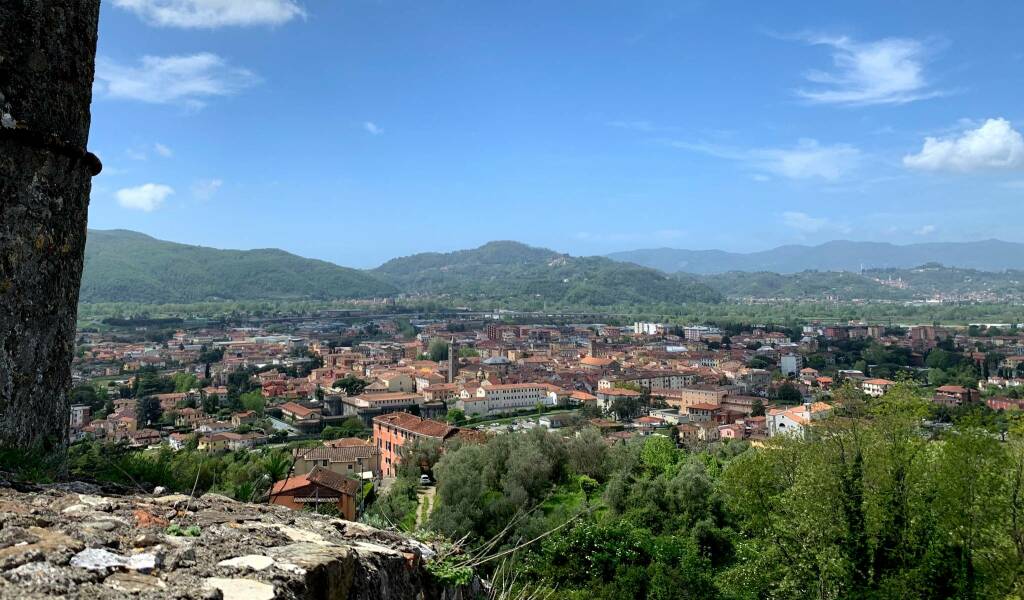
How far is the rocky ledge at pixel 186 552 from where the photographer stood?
1508 mm

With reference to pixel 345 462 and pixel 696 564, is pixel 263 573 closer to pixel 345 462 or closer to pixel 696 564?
pixel 696 564

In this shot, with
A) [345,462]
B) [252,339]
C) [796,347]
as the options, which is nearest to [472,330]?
[252,339]

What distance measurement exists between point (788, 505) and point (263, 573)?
28.2 ft

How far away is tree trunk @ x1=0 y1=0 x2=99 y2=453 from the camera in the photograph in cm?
250

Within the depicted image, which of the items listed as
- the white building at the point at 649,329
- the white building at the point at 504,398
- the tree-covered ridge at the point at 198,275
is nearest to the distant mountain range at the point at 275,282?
the tree-covered ridge at the point at 198,275

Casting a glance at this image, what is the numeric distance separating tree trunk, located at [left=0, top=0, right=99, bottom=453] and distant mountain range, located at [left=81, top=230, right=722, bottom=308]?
143375 millimetres

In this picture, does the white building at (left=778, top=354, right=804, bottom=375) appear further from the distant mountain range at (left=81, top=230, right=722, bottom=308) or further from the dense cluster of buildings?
the distant mountain range at (left=81, top=230, right=722, bottom=308)

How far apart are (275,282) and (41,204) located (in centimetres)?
17352

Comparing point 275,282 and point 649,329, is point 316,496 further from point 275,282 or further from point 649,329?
point 275,282

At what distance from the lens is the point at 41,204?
103 inches

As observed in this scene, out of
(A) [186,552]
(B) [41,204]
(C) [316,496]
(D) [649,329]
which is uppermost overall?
(B) [41,204]

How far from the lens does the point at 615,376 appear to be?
60.0 meters

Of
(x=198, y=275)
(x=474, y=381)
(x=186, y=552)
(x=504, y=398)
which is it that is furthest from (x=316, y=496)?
(x=198, y=275)

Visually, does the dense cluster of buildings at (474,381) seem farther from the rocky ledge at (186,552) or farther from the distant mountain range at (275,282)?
the distant mountain range at (275,282)
